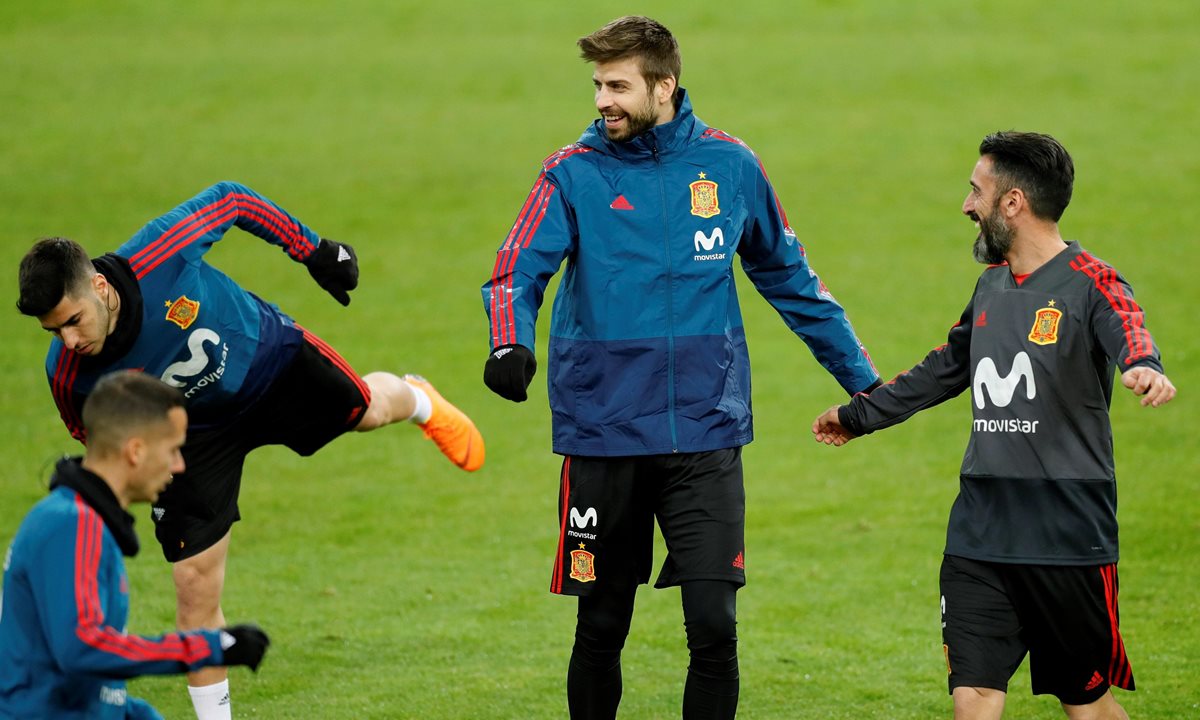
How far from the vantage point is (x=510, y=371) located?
541cm

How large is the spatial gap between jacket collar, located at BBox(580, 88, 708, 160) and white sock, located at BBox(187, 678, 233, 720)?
2.64 meters

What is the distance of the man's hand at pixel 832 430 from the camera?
6074mm

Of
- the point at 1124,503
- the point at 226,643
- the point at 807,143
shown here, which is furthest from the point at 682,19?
the point at 226,643

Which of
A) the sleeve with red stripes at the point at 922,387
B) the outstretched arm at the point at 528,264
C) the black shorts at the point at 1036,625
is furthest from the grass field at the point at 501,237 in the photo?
the outstretched arm at the point at 528,264

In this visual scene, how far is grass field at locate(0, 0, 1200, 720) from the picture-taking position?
8172 mm

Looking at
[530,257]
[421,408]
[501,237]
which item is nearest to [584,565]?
[530,257]

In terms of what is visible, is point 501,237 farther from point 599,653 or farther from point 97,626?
point 97,626

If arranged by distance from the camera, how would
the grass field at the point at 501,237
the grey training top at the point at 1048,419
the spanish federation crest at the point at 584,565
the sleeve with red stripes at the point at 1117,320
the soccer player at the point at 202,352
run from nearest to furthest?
the sleeve with red stripes at the point at 1117,320
the grey training top at the point at 1048,419
the spanish federation crest at the point at 584,565
the soccer player at the point at 202,352
the grass field at the point at 501,237

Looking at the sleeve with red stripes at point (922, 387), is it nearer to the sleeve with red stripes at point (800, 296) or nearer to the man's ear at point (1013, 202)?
the sleeve with red stripes at point (800, 296)

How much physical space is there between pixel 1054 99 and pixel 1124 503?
38.1 ft

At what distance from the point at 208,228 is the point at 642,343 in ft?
6.32

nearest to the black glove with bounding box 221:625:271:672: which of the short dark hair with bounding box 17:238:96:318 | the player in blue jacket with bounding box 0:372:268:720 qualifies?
the player in blue jacket with bounding box 0:372:268:720

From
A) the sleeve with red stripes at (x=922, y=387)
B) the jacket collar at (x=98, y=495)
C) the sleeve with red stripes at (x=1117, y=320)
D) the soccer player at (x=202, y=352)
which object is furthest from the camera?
the soccer player at (x=202, y=352)

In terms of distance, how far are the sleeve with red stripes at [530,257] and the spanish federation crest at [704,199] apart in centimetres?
45
